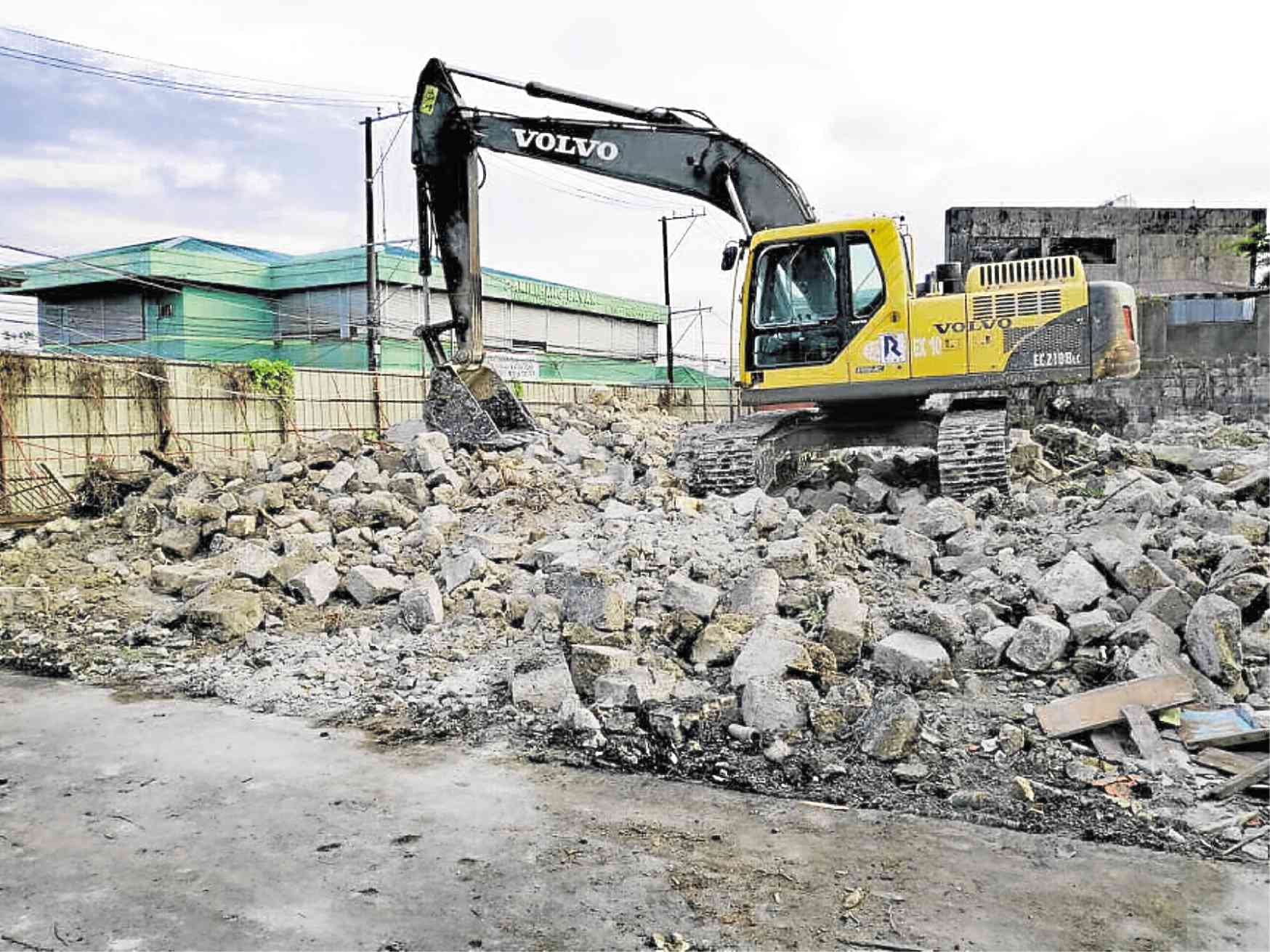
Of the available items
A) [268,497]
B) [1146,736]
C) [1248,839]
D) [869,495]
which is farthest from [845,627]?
[268,497]

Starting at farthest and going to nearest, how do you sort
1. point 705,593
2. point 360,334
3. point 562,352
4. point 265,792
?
point 562,352 → point 360,334 → point 705,593 → point 265,792

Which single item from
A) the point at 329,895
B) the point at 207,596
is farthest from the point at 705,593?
the point at 207,596

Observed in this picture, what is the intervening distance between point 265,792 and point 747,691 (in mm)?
2089

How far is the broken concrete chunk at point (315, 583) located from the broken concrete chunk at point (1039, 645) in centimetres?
432

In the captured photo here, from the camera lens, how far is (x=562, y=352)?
36.8 m

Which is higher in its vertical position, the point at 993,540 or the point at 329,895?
the point at 993,540

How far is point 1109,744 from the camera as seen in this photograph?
4.19 m

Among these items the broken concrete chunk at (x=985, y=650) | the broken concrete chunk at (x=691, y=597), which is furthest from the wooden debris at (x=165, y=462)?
the broken concrete chunk at (x=985, y=650)

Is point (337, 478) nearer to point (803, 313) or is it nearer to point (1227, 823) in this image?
point (803, 313)

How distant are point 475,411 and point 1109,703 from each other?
289 inches

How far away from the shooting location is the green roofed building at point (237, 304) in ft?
89.2

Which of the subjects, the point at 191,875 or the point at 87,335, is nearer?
the point at 191,875

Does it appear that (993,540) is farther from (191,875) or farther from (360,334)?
(360,334)

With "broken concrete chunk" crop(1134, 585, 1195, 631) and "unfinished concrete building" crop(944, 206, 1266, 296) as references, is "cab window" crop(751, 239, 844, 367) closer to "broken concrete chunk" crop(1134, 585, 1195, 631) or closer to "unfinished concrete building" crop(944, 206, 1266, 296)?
"broken concrete chunk" crop(1134, 585, 1195, 631)
